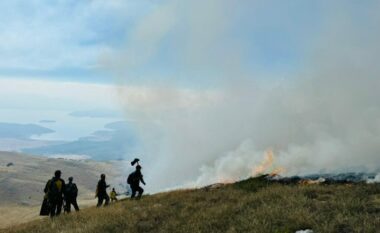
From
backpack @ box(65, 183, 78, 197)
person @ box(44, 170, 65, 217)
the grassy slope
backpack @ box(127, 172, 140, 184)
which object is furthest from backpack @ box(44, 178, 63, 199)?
backpack @ box(127, 172, 140, 184)

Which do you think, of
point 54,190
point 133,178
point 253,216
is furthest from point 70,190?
point 253,216

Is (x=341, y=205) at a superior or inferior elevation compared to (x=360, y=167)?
inferior

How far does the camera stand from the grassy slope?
14.5 metres

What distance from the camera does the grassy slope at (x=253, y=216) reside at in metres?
14.5

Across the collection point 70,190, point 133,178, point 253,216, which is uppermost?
point 133,178

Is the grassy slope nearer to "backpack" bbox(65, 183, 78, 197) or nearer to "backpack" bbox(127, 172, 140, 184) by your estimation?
"backpack" bbox(65, 183, 78, 197)

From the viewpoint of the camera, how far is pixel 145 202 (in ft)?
90.5

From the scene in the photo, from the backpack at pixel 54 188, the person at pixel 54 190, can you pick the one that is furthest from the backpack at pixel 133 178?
the backpack at pixel 54 188

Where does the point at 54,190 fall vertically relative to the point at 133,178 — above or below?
below

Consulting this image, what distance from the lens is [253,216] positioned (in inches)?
652

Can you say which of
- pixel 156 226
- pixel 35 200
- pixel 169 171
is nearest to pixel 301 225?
pixel 156 226

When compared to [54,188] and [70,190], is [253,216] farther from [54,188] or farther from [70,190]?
[70,190]

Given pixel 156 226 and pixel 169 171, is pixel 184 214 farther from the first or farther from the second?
pixel 169 171

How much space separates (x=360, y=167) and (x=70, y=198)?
21671 millimetres
